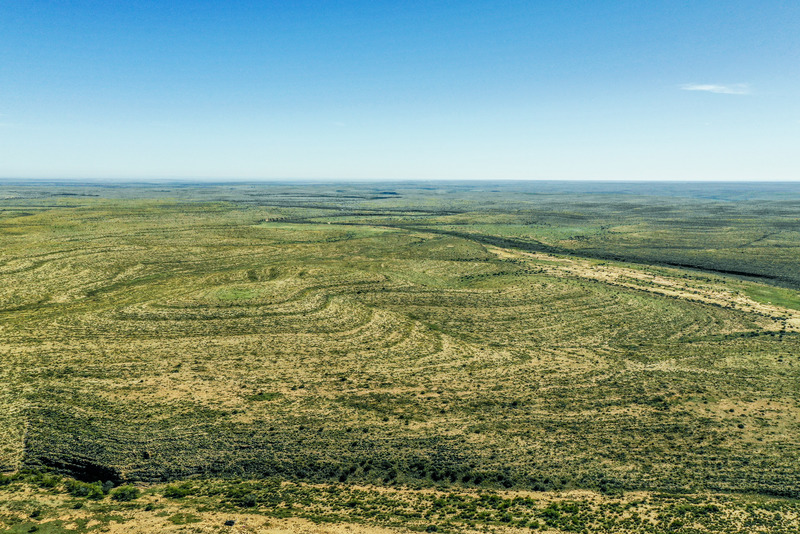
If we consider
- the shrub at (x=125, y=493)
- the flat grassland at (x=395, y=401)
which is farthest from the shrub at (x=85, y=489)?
the shrub at (x=125, y=493)

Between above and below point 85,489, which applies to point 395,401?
above

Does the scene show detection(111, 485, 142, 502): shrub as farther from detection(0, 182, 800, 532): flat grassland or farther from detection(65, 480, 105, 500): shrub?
detection(65, 480, 105, 500): shrub

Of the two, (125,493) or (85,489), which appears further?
(85,489)

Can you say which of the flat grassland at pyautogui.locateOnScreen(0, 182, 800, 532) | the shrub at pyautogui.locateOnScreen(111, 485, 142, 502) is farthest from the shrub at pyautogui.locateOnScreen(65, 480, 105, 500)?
the shrub at pyautogui.locateOnScreen(111, 485, 142, 502)

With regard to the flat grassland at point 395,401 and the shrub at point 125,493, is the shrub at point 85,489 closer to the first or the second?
the flat grassland at point 395,401

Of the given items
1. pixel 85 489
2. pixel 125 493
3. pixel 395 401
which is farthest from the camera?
pixel 395 401

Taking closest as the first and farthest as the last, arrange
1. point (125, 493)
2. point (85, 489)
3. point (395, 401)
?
1. point (125, 493)
2. point (85, 489)
3. point (395, 401)

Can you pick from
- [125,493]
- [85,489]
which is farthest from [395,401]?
[85,489]

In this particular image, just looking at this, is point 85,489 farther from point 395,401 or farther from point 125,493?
point 395,401

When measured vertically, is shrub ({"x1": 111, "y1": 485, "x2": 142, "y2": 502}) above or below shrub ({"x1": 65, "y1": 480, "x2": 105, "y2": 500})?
below
